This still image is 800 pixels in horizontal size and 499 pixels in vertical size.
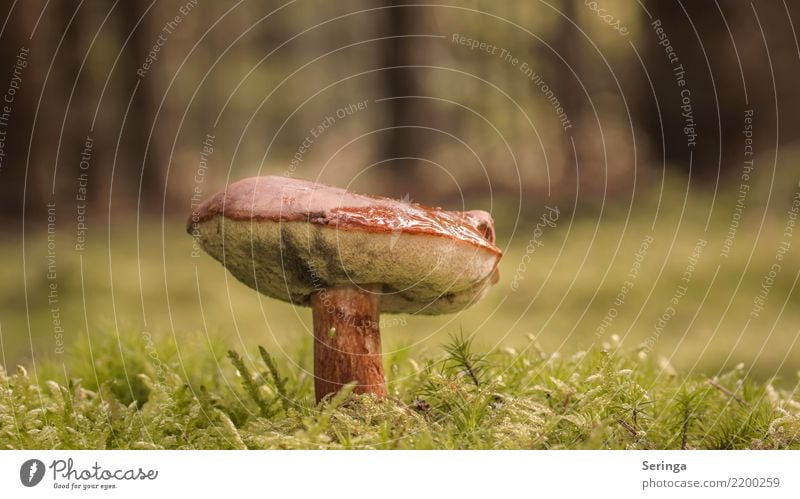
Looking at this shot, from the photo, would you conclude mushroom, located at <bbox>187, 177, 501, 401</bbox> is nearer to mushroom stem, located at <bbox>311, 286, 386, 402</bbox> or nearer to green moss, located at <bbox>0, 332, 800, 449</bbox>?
mushroom stem, located at <bbox>311, 286, 386, 402</bbox>

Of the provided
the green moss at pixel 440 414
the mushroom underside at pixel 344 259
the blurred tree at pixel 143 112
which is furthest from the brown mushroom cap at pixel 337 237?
the blurred tree at pixel 143 112

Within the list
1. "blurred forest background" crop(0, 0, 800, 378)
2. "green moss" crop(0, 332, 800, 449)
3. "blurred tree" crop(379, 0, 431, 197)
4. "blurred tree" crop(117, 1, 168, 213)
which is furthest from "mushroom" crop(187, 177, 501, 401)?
"blurred tree" crop(117, 1, 168, 213)

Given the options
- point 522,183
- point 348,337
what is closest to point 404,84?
point 522,183

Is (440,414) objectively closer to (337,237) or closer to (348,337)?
(348,337)

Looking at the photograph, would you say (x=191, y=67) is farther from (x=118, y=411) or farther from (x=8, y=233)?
(x=118, y=411)

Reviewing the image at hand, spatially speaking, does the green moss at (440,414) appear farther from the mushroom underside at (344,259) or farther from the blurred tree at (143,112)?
the blurred tree at (143,112)
